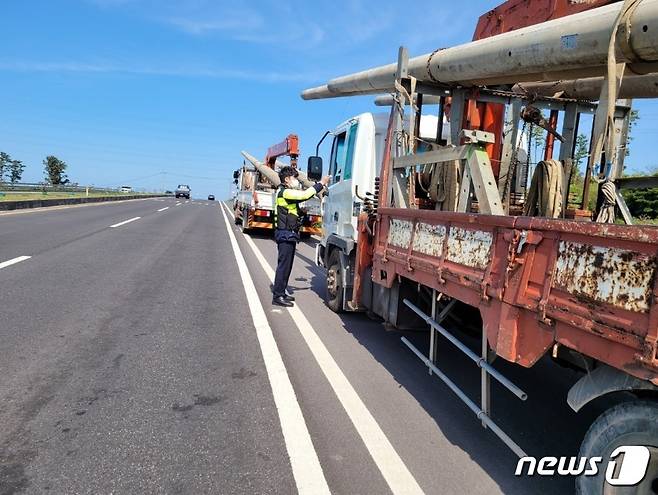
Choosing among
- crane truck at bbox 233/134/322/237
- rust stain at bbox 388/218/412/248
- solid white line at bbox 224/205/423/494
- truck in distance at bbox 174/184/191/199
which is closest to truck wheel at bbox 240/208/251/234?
crane truck at bbox 233/134/322/237

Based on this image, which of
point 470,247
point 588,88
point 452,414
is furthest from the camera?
point 588,88

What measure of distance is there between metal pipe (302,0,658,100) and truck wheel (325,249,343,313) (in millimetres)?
2808

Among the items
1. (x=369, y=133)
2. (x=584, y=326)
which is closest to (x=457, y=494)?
(x=584, y=326)

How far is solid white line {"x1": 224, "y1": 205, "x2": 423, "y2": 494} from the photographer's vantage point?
2.78 metres

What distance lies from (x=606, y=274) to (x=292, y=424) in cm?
222

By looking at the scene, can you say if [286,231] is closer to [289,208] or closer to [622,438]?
[289,208]

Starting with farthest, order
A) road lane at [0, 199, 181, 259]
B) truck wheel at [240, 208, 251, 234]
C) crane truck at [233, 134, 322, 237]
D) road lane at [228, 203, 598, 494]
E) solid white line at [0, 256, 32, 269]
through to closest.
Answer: truck wheel at [240, 208, 251, 234] → crane truck at [233, 134, 322, 237] → road lane at [0, 199, 181, 259] → solid white line at [0, 256, 32, 269] → road lane at [228, 203, 598, 494]

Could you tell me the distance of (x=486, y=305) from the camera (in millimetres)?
2994

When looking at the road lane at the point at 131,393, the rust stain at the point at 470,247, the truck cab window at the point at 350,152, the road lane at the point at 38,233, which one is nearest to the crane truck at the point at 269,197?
the road lane at the point at 38,233

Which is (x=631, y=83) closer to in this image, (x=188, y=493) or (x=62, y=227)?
(x=188, y=493)

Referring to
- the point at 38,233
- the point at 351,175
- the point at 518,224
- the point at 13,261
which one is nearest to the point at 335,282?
the point at 351,175

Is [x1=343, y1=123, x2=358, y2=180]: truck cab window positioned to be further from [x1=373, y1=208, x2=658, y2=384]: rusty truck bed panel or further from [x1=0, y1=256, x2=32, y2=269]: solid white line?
[x1=0, y1=256, x2=32, y2=269]: solid white line

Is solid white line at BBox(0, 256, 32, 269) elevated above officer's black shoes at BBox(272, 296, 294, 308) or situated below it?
above

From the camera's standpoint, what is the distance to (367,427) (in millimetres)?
3395
